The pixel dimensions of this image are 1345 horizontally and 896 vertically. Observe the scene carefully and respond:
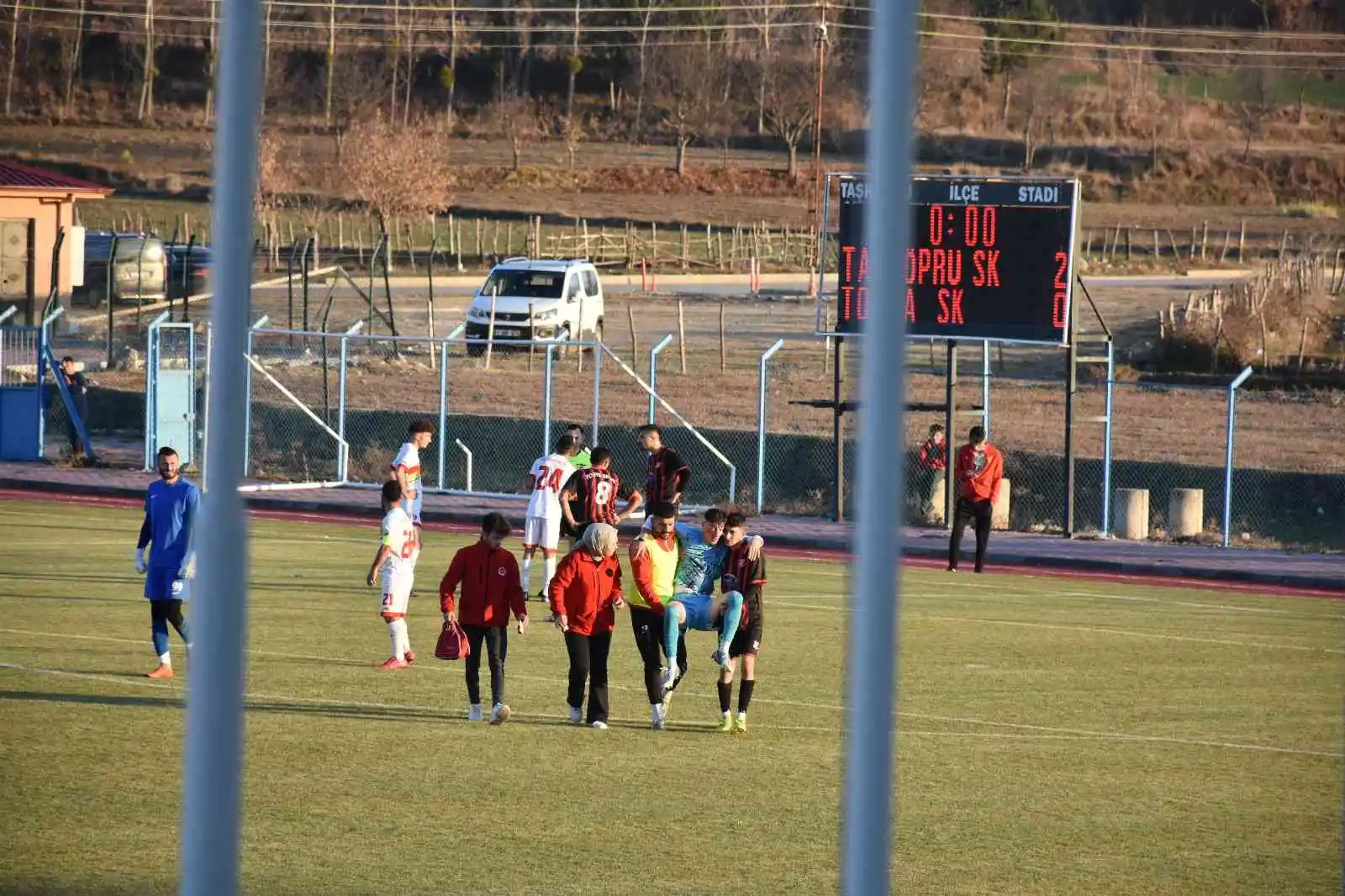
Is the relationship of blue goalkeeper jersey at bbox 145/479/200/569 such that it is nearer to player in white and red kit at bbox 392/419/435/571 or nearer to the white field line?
the white field line

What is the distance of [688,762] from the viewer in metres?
13.1

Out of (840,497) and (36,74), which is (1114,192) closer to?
(36,74)

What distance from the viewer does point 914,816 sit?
11875mm

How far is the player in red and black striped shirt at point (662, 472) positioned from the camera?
748 inches

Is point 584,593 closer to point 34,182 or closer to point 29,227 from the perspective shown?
point 34,182

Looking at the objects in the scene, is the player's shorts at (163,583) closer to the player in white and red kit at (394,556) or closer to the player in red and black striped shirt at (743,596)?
the player in white and red kit at (394,556)

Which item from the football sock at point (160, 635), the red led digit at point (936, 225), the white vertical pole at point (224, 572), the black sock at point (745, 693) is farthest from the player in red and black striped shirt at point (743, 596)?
the red led digit at point (936, 225)

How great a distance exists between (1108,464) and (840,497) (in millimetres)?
3702

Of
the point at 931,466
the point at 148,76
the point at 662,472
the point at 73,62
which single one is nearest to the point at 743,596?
the point at 662,472

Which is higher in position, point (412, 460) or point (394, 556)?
point (412, 460)

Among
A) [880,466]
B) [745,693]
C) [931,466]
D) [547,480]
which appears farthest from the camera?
[931,466]

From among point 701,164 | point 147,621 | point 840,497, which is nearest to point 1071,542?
Answer: point 840,497

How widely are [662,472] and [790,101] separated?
67.8 metres

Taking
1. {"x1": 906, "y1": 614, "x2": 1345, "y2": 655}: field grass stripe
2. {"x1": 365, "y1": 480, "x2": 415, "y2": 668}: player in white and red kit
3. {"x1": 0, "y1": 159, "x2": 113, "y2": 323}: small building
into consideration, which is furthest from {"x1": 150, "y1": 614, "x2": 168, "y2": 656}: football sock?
{"x1": 0, "y1": 159, "x2": 113, "y2": 323}: small building
